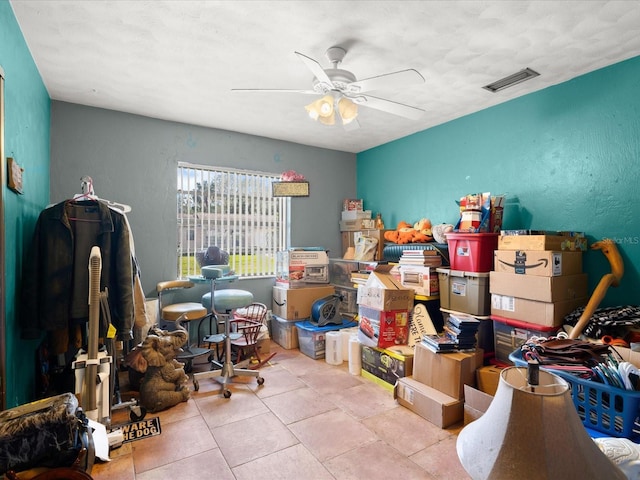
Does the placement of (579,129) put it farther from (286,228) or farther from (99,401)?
(99,401)

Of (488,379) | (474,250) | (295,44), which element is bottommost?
(488,379)

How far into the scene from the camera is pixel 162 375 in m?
2.77

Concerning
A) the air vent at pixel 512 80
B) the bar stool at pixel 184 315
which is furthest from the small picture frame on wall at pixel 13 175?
the air vent at pixel 512 80

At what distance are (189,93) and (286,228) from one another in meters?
2.20

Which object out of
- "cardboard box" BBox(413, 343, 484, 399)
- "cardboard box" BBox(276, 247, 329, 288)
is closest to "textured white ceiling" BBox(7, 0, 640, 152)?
"cardboard box" BBox(276, 247, 329, 288)

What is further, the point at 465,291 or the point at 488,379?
the point at 465,291

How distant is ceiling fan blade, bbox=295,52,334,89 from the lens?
78.4 inches

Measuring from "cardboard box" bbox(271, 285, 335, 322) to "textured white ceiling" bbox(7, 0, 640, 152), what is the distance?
2154 mm

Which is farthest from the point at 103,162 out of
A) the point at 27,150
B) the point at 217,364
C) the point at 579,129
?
the point at 579,129

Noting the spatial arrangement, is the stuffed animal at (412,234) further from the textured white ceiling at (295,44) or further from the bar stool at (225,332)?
the bar stool at (225,332)

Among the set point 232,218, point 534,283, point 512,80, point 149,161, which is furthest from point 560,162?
point 149,161

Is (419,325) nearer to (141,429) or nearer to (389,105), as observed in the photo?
(389,105)

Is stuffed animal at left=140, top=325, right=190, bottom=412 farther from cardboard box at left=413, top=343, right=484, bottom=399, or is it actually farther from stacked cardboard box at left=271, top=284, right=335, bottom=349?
cardboard box at left=413, top=343, right=484, bottom=399

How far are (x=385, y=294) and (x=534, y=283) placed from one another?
121 cm
